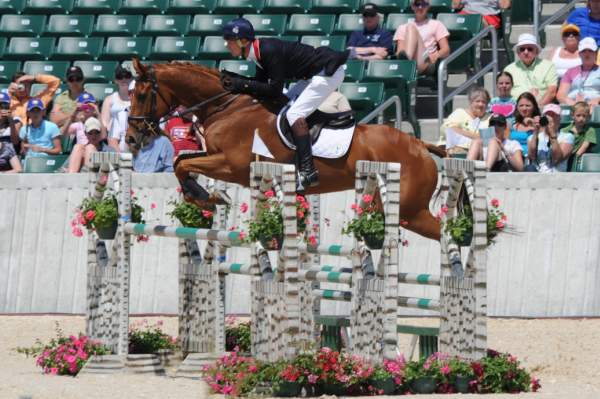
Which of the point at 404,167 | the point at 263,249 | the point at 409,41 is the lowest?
the point at 263,249

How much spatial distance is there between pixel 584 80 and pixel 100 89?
580cm

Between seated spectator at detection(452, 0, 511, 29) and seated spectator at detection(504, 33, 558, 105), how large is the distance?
168 cm

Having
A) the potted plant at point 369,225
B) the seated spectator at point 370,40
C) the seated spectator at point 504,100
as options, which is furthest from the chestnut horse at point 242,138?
the seated spectator at point 370,40

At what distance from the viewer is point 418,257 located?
13.0 metres

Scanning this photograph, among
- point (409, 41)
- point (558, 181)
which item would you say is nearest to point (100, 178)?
point (558, 181)

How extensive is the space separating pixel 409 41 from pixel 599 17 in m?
2.06

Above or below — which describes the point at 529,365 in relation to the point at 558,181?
below

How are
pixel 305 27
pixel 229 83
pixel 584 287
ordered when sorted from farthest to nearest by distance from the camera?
pixel 305 27 → pixel 584 287 → pixel 229 83

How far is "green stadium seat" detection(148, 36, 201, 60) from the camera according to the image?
17247 millimetres

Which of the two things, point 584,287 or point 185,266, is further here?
point 584,287

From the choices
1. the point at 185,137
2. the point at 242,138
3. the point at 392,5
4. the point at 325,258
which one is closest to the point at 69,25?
the point at 392,5

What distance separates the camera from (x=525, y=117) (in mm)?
13148

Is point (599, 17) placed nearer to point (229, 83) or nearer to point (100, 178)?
point (229, 83)

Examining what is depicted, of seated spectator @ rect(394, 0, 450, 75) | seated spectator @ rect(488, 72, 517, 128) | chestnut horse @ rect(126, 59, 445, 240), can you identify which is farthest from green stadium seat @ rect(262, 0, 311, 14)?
chestnut horse @ rect(126, 59, 445, 240)
